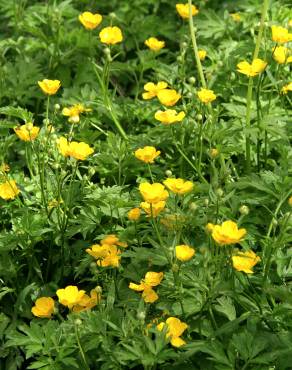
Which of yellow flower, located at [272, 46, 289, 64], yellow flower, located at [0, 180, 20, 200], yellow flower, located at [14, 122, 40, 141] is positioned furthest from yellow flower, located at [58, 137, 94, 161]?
yellow flower, located at [272, 46, 289, 64]

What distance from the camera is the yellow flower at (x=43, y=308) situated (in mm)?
2326

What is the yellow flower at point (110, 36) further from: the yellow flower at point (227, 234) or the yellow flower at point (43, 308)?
the yellow flower at point (227, 234)

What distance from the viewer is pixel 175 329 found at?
212cm

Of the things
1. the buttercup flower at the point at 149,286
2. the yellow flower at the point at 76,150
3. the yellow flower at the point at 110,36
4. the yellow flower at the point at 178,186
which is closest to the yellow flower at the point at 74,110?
the yellow flower at the point at 110,36

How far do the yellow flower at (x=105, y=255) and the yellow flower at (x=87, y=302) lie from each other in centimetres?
9

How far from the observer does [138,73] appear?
147 inches

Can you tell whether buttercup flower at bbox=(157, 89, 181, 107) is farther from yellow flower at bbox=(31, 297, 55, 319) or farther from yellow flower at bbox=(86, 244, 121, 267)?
yellow flower at bbox=(31, 297, 55, 319)

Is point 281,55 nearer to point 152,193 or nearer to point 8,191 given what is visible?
point 152,193

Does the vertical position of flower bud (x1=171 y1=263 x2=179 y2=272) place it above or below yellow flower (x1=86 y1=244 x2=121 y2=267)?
above

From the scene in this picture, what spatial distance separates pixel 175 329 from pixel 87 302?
1.04 feet

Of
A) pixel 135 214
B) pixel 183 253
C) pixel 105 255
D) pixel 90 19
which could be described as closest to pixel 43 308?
pixel 105 255

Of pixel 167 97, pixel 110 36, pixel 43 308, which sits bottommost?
pixel 43 308

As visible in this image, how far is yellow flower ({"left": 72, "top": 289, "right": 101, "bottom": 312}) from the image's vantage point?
2.30m

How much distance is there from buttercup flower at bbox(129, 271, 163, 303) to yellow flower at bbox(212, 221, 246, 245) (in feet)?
1.00
